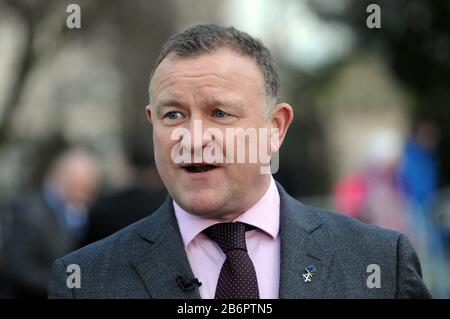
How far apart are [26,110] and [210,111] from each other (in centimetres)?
2221

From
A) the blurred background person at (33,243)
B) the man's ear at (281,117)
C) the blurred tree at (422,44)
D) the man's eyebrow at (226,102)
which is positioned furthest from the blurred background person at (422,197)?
the blurred tree at (422,44)

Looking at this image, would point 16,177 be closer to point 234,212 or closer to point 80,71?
point 80,71

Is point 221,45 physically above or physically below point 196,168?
above

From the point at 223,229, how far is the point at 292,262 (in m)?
0.27

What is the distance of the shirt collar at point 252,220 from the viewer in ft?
11.2

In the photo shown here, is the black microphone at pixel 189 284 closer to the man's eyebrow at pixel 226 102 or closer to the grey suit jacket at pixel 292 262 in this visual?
the grey suit jacket at pixel 292 262

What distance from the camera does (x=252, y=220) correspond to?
3.41 metres

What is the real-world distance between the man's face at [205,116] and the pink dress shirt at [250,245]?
0.09m

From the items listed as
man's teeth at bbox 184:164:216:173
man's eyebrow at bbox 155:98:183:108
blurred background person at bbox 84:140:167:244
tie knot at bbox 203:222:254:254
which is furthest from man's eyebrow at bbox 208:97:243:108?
blurred background person at bbox 84:140:167:244

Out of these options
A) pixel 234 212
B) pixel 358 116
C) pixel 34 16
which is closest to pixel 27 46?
pixel 34 16

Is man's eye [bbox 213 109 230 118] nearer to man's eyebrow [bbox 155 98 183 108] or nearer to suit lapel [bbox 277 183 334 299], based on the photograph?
man's eyebrow [bbox 155 98 183 108]

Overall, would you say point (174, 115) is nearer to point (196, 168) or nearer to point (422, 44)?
point (196, 168)

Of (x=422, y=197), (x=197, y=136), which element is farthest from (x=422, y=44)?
(x=197, y=136)

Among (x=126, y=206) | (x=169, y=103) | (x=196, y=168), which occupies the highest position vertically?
(x=169, y=103)
